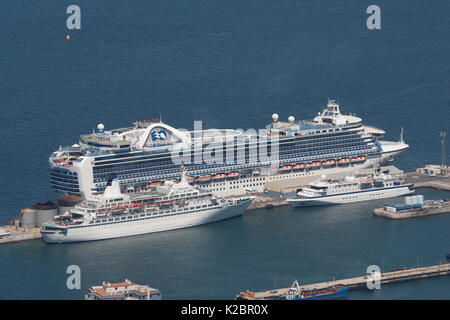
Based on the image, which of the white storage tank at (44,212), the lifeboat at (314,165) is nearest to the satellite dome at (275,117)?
the lifeboat at (314,165)

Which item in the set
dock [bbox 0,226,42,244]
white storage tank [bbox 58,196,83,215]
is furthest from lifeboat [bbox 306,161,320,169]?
dock [bbox 0,226,42,244]

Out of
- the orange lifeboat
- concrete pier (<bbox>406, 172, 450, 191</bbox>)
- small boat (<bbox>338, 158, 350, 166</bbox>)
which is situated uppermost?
small boat (<bbox>338, 158, 350, 166</bbox>)

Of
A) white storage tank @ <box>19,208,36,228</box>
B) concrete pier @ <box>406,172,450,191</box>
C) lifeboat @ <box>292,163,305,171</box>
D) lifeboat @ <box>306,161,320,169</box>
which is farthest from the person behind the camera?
lifeboat @ <box>306,161,320,169</box>

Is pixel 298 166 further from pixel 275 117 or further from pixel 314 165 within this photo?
pixel 275 117

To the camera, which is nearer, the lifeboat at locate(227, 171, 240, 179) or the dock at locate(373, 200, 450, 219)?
the dock at locate(373, 200, 450, 219)

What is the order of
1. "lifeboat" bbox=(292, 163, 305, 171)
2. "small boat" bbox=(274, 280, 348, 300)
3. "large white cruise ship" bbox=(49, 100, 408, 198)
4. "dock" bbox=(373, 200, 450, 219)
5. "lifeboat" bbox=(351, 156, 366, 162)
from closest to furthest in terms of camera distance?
"small boat" bbox=(274, 280, 348, 300), "dock" bbox=(373, 200, 450, 219), "large white cruise ship" bbox=(49, 100, 408, 198), "lifeboat" bbox=(292, 163, 305, 171), "lifeboat" bbox=(351, 156, 366, 162)

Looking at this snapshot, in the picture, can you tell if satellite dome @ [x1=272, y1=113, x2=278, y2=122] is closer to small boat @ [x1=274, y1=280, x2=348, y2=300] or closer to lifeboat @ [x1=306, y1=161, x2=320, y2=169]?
lifeboat @ [x1=306, y1=161, x2=320, y2=169]

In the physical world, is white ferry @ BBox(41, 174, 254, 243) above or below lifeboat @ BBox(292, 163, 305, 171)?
below

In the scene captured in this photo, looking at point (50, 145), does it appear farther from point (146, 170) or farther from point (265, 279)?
point (265, 279)

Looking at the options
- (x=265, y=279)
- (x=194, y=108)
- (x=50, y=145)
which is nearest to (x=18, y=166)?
(x=50, y=145)
